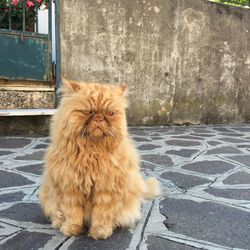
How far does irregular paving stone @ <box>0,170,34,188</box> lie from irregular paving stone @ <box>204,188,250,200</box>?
77.5 inches

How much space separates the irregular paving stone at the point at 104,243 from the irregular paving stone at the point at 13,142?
11.4 feet

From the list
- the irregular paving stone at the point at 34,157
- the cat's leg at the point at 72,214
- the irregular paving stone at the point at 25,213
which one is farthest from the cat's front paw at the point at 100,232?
the irregular paving stone at the point at 34,157

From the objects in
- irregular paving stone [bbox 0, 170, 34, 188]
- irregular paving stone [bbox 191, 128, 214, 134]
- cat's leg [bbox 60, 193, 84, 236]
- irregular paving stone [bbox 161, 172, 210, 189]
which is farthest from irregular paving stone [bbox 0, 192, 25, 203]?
irregular paving stone [bbox 191, 128, 214, 134]

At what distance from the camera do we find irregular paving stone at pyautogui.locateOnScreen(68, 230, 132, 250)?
2.59m

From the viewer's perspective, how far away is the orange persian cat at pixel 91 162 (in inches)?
98.0

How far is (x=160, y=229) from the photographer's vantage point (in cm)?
292

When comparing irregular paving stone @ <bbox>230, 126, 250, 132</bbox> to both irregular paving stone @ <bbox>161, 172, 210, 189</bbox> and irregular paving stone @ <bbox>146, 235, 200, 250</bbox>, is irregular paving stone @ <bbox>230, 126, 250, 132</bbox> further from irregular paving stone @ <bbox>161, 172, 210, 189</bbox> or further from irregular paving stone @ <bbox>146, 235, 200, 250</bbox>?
irregular paving stone @ <bbox>146, 235, 200, 250</bbox>

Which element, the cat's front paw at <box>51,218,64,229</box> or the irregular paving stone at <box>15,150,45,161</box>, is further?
the irregular paving stone at <box>15,150,45,161</box>

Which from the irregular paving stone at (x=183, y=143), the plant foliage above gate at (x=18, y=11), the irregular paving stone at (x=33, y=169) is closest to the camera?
the irregular paving stone at (x=33, y=169)

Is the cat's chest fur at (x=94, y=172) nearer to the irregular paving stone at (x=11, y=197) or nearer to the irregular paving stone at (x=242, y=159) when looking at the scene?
the irregular paving stone at (x=11, y=197)

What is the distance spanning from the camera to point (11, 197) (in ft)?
11.7

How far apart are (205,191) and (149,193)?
0.87 metres

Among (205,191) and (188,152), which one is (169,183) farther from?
(188,152)

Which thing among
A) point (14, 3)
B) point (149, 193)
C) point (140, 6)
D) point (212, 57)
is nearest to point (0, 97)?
point (14, 3)
